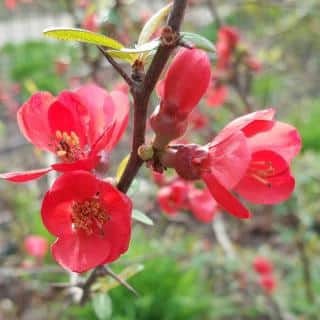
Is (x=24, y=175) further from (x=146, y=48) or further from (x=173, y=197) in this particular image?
(x=173, y=197)

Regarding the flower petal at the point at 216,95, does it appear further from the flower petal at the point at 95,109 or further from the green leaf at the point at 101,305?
the flower petal at the point at 95,109

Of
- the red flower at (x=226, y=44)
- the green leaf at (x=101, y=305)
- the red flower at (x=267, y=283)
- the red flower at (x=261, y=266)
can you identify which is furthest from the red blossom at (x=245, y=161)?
the red flower at (x=261, y=266)

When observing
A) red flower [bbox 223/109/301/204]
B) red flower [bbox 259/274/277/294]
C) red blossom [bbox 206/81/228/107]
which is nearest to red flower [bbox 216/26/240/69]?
red blossom [bbox 206/81/228/107]

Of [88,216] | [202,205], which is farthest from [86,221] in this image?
[202,205]

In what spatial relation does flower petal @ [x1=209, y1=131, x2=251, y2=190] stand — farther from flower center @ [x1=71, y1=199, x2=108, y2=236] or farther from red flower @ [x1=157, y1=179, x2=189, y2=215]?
red flower @ [x1=157, y1=179, x2=189, y2=215]

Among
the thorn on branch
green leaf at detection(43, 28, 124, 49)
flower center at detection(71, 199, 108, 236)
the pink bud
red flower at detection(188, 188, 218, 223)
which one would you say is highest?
the thorn on branch

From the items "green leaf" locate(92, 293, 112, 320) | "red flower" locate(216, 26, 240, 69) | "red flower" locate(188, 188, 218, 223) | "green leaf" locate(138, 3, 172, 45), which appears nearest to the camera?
"green leaf" locate(138, 3, 172, 45)

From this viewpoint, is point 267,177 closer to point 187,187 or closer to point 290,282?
point 187,187
